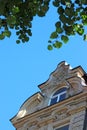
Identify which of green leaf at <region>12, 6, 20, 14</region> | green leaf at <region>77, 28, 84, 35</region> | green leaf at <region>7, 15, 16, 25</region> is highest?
green leaf at <region>12, 6, 20, 14</region>

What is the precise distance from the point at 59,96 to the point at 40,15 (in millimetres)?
9876

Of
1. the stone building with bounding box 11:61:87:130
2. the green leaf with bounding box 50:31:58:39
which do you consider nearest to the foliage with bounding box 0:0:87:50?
the green leaf with bounding box 50:31:58:39

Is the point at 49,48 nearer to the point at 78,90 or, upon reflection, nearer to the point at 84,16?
the point at 84,16

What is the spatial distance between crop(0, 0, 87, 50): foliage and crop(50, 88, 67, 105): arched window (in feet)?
29.2

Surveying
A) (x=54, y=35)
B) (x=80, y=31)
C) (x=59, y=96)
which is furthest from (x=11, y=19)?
(x=59, y=96)

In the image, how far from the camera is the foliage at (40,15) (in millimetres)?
11234

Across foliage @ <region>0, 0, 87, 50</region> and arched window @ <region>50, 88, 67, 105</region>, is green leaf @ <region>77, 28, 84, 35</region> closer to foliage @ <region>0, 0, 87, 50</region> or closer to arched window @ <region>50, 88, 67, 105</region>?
foliage @ <region>0, 0, 87, 50</region>

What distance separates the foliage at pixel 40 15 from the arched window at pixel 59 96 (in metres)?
8.91

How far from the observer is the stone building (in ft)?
60.8

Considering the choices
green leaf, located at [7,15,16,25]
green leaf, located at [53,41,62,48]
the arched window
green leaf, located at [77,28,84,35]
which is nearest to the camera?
green leaf, located at [7,15,16,25]

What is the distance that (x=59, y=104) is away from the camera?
19.6 meters

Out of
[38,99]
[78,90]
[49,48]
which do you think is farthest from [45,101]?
[49,48]

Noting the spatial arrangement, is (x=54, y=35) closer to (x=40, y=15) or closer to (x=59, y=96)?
(x=40, y=15)

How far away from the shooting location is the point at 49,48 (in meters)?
11.8
